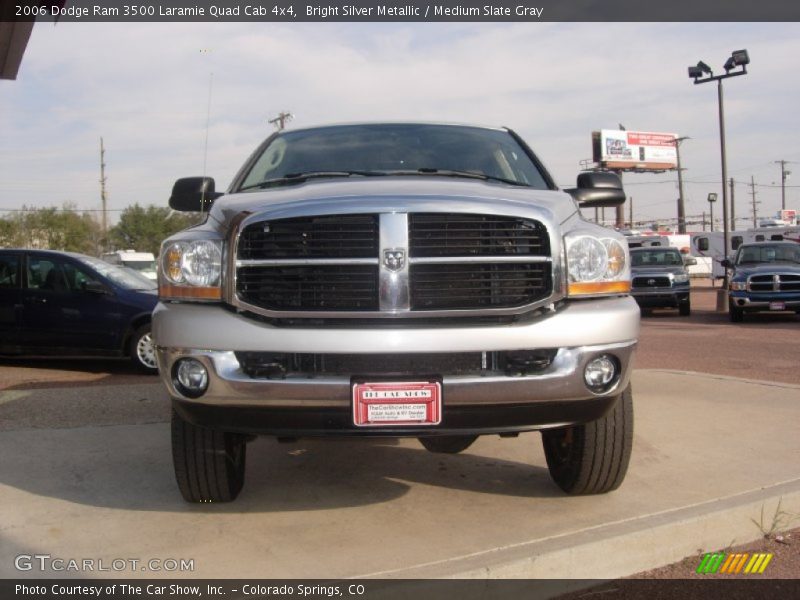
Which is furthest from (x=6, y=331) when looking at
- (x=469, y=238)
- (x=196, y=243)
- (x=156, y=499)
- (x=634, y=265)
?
(x=634, y=265)

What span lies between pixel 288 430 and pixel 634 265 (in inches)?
742

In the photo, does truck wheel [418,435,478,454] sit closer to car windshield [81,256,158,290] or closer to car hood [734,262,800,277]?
car windshield [81,256,158,290]

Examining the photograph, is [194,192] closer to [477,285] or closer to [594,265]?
[477,285]

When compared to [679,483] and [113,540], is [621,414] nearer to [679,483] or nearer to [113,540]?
[679,483]

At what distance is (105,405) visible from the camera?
659 cm

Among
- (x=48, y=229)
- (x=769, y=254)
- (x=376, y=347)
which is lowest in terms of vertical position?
(x=376, y=347)

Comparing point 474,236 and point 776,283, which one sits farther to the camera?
point 776,283

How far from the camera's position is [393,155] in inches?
187

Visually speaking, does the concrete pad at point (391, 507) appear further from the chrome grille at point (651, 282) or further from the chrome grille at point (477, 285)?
the chrome grille at point (651, 282)

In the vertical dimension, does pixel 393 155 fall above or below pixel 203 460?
above

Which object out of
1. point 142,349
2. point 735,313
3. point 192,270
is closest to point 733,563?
point 192,270

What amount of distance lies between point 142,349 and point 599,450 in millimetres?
6717

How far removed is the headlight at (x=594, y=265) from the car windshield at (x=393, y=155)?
99 centimetres
